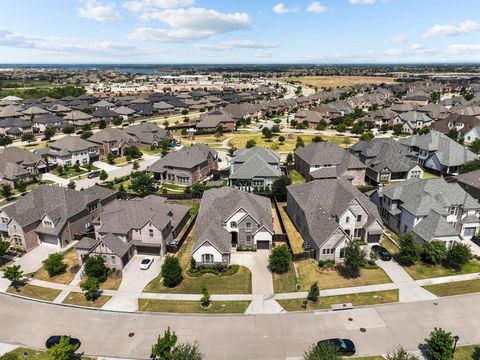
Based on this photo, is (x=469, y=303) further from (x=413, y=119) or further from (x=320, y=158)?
(x=413, y=119)

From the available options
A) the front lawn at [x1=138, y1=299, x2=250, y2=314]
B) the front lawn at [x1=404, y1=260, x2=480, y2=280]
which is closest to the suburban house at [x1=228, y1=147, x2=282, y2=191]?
the front lawn at [x1=404, y1=260, x2=480, y2=280]

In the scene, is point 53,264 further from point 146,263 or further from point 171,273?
point 171,273

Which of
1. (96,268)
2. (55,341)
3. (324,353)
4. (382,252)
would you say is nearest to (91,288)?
(96,268)

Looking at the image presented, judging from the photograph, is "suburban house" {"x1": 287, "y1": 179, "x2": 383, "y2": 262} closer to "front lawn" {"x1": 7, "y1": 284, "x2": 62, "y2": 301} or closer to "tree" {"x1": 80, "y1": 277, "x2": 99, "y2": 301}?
"tree" {"x1": 80, "y1": 277, "x2": 99, "y2": 301}

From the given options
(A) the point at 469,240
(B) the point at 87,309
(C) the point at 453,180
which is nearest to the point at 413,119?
(C) the point at 453,180

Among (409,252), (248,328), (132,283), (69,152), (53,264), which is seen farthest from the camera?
(69,152)
